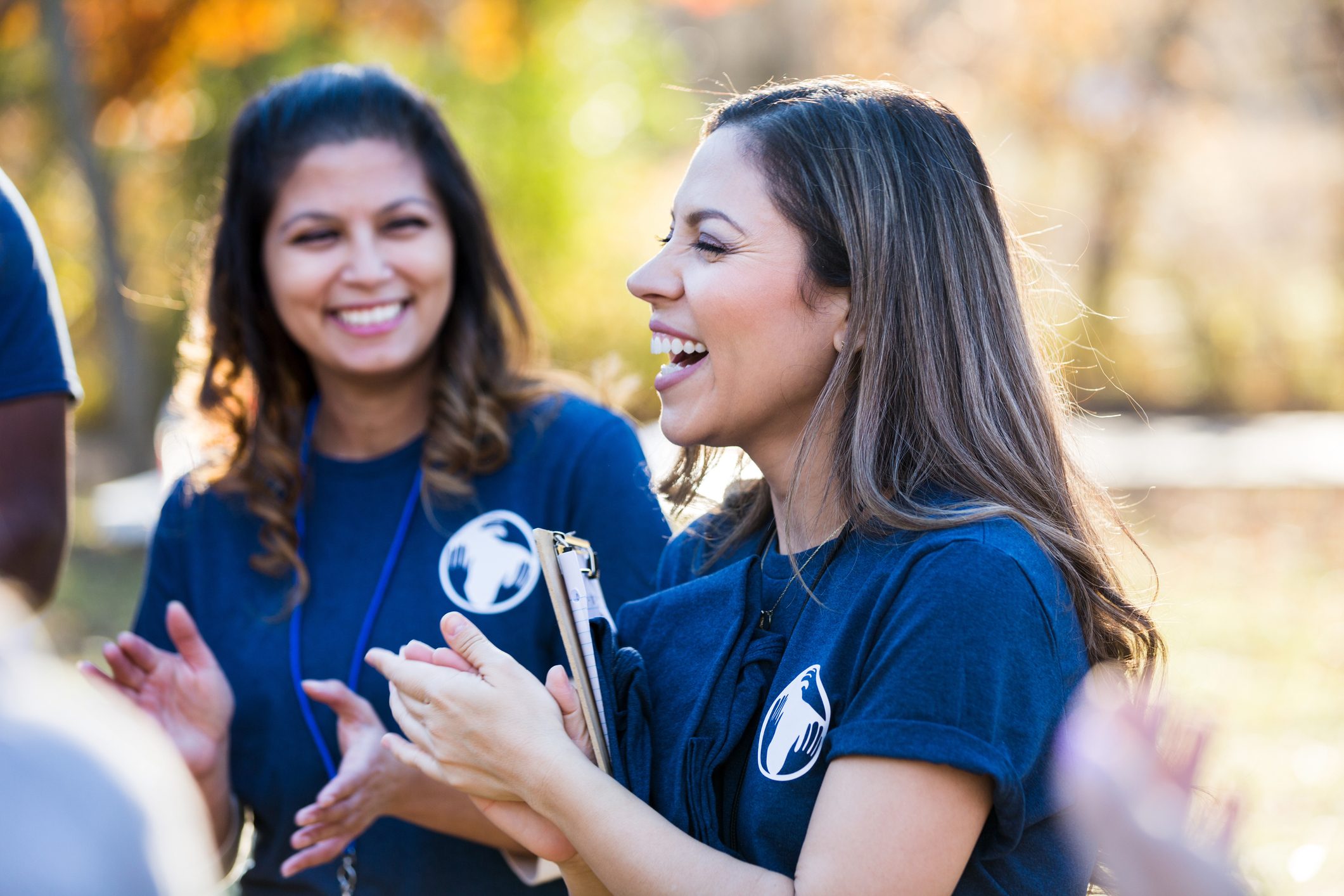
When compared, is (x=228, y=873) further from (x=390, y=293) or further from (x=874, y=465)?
(x=874, y=465)

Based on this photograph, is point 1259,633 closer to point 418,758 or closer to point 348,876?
Answer: point 348,876

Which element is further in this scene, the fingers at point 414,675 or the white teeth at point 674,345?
the white teeth at point 674,345

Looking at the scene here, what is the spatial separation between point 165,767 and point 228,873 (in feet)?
6.13

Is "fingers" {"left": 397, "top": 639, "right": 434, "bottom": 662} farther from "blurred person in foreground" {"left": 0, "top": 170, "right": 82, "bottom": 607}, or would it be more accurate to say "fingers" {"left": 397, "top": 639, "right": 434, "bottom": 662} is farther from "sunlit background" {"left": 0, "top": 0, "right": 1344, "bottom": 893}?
"sunlit background" {"left": 0, "top": 0, "right": 1344, "bottom": 893}

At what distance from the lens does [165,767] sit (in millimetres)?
1150

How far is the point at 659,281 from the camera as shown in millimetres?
2037

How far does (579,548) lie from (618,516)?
2.07 ft

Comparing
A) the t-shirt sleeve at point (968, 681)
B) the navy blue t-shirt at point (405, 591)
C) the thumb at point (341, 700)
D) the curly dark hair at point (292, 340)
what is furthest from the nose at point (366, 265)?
the t-shirt sleeve at point (968, 681)

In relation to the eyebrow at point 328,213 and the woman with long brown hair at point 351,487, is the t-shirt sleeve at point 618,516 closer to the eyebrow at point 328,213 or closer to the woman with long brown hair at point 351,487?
the woman with long brown hair at point 351,487

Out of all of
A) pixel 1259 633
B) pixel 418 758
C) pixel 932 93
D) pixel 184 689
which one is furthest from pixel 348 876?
pixel 932 93

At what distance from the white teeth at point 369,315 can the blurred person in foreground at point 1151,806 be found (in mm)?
2045

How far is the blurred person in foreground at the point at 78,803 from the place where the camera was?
89 cm

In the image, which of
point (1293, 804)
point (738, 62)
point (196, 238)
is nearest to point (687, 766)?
point (196, 238)

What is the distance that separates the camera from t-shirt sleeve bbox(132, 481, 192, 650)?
290 centimetres
